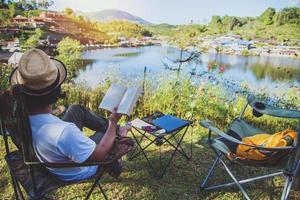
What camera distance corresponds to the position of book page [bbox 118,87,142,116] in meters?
1.96

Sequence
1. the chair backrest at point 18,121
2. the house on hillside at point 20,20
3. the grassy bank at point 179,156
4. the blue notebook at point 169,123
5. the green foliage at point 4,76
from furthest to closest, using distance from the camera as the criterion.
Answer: the house on hillside at point 20,20, the green foliage at point 4,76, the blue notebook at point 169,123, the grassy bank at point 179,156, the chair backrest at point 18,121

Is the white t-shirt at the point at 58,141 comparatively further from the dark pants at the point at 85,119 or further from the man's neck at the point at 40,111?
the dark pants at the point at 85,119

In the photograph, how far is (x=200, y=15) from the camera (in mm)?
8391

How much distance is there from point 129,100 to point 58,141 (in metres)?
0.63

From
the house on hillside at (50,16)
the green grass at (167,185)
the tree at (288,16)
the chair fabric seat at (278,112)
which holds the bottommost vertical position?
the green grass at (167,185)

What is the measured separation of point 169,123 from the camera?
277 centimetres

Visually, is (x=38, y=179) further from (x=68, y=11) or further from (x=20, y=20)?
(x=68, y=11)

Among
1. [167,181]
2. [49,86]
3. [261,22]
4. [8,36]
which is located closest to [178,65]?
[167,181]

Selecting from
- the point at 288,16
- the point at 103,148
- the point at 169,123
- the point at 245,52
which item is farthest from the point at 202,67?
the point at 103,148

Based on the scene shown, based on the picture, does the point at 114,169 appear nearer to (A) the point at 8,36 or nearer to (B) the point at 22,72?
(B) the point at 22,72

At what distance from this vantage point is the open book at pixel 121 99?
6.55 feet

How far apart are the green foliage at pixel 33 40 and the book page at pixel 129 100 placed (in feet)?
14.8

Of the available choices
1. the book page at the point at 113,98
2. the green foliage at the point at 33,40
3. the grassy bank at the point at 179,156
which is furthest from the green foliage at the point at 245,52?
the book page at the point at 113,98

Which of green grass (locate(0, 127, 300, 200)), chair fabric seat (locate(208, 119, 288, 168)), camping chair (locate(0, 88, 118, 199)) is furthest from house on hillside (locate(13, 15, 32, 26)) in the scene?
chair fabric seat (locate(208, 119, 288, 168))
